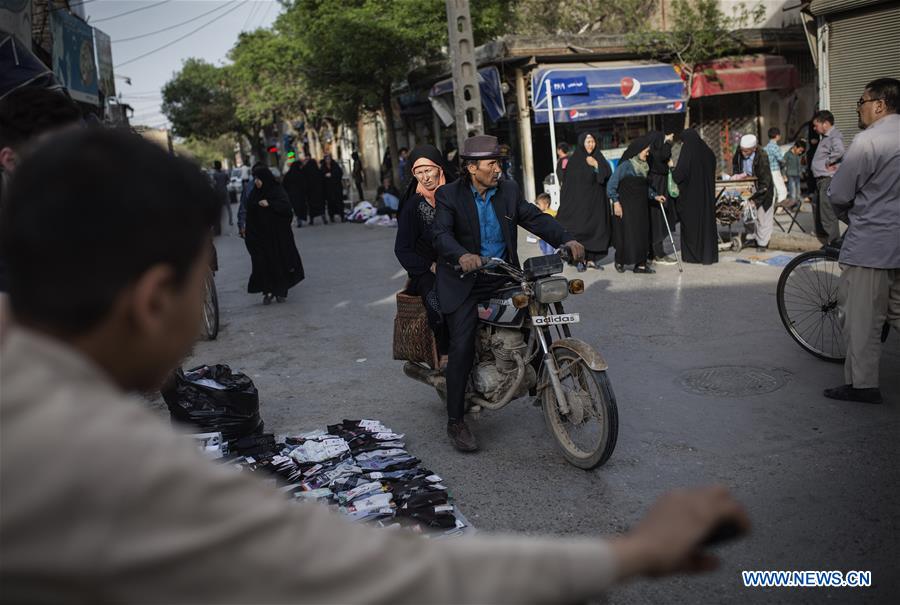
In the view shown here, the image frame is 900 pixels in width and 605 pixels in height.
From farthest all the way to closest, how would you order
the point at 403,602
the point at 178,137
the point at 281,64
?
the point at 178,137
the point at 281,64
the point at 403,602

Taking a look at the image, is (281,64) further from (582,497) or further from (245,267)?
(582,497)

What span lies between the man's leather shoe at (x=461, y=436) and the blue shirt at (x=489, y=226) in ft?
3.43

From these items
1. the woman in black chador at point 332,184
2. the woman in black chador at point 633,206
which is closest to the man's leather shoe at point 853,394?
the woman in black chador at point 633,206

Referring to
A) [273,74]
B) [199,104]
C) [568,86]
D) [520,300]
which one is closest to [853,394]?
[520,300]

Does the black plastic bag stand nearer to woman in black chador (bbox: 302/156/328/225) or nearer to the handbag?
the handbag

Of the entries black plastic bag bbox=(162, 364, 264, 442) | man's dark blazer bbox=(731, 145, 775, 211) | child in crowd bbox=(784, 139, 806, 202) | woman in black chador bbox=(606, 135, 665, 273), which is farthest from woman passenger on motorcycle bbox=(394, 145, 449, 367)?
child in crowd bbox=(784, 139, 806, 202)

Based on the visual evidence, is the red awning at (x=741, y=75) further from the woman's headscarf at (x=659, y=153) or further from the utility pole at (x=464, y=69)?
the woman's headscarf at (x=659, y=153)

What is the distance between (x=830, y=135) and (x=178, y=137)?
6717 centimetres

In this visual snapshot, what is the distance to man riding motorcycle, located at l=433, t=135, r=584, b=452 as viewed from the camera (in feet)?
16.0

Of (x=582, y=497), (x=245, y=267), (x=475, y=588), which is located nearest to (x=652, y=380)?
(x=582, y=497)

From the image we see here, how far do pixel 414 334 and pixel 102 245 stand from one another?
15.1ft

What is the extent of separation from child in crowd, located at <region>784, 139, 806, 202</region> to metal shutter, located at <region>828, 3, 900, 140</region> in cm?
354

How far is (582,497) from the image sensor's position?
13.9ft

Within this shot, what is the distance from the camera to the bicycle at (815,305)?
628 centimetres
